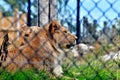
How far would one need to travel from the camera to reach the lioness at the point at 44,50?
198 inches

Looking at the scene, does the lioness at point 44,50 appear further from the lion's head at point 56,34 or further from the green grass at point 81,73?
the green grass at point 81,73

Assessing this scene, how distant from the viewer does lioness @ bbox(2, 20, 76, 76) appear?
5031mm

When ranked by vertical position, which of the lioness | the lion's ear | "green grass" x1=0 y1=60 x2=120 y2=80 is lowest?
"green grass" x1=0 y1=60 x2=120 y2=80

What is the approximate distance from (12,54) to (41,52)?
48 centimetres

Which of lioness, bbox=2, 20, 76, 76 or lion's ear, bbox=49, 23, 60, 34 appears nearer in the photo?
lioness, bbox=2, 20, 76, 76

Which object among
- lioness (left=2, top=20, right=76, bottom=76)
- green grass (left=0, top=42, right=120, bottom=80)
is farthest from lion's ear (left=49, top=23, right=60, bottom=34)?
green grass (left=0, top=42, right=120, bottom=80)

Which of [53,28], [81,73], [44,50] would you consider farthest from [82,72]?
[53,28]

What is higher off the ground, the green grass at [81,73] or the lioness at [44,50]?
the lioness at [44,50]

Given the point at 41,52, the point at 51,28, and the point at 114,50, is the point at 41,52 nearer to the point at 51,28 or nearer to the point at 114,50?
the point at 51,28

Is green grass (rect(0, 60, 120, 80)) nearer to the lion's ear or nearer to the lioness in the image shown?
the lioness

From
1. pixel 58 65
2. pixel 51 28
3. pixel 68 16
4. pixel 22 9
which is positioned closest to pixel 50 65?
pixel 58 65

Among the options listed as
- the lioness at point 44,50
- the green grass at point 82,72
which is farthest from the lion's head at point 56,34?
the green grass at point 82,72

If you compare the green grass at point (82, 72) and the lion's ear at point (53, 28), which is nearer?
the green grass at point (82, 72)

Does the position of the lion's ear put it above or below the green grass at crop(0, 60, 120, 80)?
above
